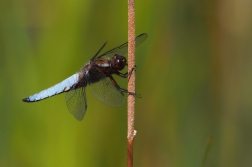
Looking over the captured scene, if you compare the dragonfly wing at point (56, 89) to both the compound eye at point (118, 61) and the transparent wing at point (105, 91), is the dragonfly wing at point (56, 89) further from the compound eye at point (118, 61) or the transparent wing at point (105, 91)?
the compound eye at point (118, 61)

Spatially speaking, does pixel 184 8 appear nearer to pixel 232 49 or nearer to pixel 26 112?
pixel 232 49

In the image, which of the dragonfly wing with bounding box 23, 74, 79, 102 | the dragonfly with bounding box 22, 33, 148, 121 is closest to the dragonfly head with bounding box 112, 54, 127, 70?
the dragonfly with bounding box 22, 33, 148, 121

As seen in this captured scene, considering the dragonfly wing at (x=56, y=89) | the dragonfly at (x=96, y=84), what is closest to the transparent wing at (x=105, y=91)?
the dragonfly at (x=96, y=84)

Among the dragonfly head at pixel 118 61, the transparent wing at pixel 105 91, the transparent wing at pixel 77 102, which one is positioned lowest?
the transparent wing at pixel 77 102

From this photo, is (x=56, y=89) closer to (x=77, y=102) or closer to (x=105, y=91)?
(x=77, y=102)

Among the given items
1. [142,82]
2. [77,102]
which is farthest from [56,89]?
[142,82]

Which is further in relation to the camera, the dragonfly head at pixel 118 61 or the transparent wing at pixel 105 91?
the dragonfly head at pixel 118 61

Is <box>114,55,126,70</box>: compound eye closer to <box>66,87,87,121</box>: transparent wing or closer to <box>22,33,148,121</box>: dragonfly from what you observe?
<box>22,33,148,121</box>: dragonfly

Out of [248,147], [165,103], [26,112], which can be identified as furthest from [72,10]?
[248,147]
